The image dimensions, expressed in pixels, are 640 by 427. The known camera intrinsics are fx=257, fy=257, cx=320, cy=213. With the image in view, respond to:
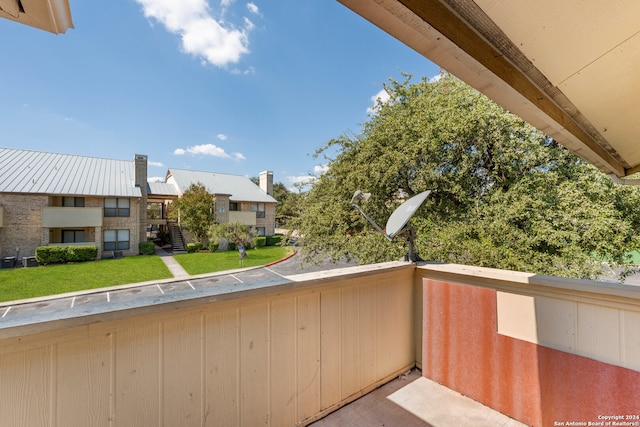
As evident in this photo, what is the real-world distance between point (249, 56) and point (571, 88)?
1204 centimetres

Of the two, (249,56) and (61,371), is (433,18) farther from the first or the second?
(249,56)

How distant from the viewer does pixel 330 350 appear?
1.91 metres

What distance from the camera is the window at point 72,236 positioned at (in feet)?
48.2

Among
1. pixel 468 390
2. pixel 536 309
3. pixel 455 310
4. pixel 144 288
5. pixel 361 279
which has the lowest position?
pixel 144 288

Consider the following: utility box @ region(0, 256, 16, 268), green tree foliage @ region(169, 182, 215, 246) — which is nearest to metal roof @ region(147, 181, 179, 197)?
green tree foliage @ region(169, 182, 215, 246)

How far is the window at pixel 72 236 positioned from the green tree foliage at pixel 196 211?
4.87m

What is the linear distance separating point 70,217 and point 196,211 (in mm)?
6284

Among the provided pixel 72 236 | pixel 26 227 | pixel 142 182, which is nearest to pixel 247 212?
pixel 142 182

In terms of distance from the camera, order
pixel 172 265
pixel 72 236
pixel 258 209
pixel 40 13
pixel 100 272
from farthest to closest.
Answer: pixel 258 209 < pixel 72 236 < pixel 172 265 < pixel 100 272 < pixel 40 13

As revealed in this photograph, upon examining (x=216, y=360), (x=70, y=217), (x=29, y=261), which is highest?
(x=70, y=217)

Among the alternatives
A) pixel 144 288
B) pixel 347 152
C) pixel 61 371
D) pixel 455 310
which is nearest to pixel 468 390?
pixel 455 310

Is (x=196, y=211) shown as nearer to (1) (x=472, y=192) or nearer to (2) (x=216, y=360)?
(1) (x=472, y=192)

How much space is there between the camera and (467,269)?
217cm

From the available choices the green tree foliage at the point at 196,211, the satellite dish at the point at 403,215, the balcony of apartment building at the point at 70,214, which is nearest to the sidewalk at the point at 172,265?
the green tree foliage at the point at 196,211
